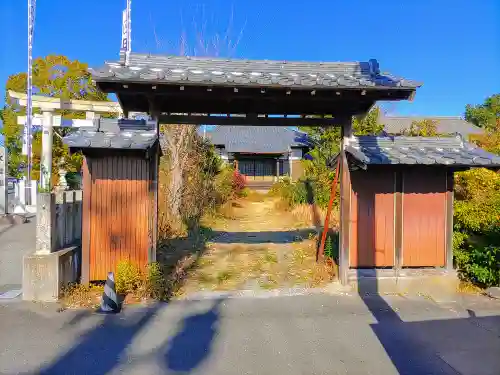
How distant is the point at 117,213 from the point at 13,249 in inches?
205

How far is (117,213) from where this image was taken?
5805 mm

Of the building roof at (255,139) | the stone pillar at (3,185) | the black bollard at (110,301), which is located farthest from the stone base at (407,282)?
the building roof at (255,139)

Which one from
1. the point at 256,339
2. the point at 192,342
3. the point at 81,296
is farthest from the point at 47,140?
the point at 256,339

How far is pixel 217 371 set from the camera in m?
3.62

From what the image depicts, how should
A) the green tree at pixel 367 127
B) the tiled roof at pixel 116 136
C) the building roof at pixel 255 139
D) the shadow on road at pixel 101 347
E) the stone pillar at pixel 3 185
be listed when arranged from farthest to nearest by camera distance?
the building roof at pixel 255 139 < the green tree at pixel 367 127 < the stone pillar at pixel 3 185 < the tiled roof at pixel 116 136 < the shadow on road at pixel 101 347

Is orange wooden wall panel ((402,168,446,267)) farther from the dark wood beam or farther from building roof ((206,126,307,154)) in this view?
building roof ((206,126,307,154))

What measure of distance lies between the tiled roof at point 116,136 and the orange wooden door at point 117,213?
1.22ft

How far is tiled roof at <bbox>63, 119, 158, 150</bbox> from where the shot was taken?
17.5 ft

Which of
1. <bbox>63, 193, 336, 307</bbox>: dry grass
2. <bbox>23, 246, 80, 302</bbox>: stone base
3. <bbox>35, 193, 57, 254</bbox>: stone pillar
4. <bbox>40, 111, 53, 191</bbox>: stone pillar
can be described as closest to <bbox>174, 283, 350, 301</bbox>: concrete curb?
<bbox>63, 193, 336, 307</bbox>: dry grass

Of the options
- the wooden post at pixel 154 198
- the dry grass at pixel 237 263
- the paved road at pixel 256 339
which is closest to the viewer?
the paved road at pixel 256 339

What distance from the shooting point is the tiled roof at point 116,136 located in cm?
532

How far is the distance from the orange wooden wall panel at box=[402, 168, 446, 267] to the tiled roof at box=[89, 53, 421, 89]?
1.84 m

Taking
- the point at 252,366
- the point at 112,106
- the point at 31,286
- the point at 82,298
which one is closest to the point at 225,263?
the point at 82,298

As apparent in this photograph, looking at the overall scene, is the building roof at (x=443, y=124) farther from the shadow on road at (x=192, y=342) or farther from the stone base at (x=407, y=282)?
the shadow on road at (x=192, y=342)
